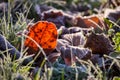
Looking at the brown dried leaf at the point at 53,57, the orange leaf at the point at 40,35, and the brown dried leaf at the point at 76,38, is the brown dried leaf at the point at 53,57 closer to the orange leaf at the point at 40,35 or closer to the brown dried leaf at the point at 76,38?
the orange leaf at the point at 40,35

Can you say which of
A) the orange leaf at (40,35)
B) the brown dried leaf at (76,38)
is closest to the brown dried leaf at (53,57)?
the orange leaf at (40,35)

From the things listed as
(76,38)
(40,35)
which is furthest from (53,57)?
(76,38)

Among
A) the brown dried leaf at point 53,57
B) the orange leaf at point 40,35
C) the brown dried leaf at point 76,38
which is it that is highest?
the orange leaf at point 40,35

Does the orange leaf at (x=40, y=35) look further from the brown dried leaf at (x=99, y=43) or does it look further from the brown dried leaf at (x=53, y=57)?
the brown dried leaf at (x=99, y=43)

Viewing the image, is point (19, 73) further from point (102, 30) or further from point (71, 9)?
point (71, 9)

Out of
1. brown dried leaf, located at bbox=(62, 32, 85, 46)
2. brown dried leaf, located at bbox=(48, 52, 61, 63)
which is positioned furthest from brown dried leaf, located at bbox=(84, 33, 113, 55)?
brown dried leaf, located at bbox=(48, 52, 61, 63)

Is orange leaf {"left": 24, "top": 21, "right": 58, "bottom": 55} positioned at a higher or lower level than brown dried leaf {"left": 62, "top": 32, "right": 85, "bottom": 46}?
higher

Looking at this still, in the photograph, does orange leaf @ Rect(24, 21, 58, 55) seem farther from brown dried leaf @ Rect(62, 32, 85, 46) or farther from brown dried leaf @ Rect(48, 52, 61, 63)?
brown dried leaf @ Rect(62, 32, 85, 46)

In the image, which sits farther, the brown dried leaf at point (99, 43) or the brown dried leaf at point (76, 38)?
the brown dried leaf at point (76, 38)

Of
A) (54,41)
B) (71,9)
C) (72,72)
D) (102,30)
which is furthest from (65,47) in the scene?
(71,9)

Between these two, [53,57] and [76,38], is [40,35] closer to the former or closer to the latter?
[53,57]

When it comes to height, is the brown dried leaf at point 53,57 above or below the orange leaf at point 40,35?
below

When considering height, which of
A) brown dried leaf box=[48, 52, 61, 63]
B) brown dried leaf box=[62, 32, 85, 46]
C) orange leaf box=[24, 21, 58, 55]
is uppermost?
orange leaf box=[24, 21, 58, 55]

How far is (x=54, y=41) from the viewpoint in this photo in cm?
203
